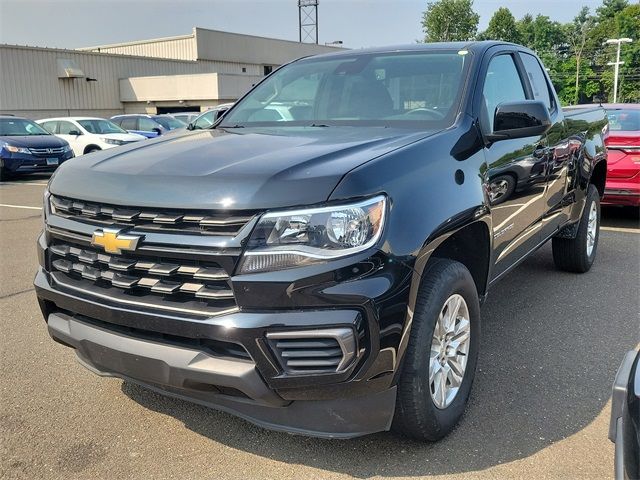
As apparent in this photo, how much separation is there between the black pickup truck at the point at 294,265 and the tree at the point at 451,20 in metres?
74.5

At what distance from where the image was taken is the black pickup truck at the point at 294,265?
7.12 ft

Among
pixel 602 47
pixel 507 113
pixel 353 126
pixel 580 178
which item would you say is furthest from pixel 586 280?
pixel 602 47

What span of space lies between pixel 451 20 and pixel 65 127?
64695 mm

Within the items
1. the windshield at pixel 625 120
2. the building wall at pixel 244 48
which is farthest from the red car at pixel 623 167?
the building wall at pixel 244 48

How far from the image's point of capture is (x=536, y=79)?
4602 millimetres

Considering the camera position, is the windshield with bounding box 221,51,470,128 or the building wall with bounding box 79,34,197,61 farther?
the building wall with bounding box 79,34,197,61

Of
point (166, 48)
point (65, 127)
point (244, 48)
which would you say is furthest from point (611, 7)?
point (65, 127)

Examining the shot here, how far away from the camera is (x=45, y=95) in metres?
31.2

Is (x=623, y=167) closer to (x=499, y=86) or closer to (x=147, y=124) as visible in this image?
(x=499, y=86)

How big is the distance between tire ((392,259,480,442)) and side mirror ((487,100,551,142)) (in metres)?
→ 0.95

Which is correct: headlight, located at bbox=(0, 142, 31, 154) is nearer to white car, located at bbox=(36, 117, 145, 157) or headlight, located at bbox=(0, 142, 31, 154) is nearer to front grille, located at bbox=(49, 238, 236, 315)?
white car, located at bbox=(36, 117, 145, 157)

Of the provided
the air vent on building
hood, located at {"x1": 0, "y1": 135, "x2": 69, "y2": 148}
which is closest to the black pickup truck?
hood, located at {"x1": 0, "y1": 135, "x2": 69, "y2": 148}

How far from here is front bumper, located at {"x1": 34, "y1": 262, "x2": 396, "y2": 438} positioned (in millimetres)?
2164

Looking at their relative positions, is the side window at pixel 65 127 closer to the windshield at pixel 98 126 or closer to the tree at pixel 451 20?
the windshield at pixel 98 126
